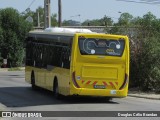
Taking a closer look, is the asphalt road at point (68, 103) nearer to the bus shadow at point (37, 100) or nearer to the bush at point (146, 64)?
the bus shadow at point (37, 100)

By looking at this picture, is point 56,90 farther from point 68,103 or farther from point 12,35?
point 12,35

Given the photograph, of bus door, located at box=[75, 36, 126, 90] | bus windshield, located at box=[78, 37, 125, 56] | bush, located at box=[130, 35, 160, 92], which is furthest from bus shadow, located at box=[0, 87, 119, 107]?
bush, located at box=[130, 35, 160, 92]

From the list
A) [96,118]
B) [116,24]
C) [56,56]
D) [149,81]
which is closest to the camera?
[96,118]

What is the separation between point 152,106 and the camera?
21578 millimetres

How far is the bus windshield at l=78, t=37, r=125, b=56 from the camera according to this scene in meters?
22.0

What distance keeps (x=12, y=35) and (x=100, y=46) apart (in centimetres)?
4829

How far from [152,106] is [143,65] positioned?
774 cm

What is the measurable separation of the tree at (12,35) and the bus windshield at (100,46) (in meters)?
47.5

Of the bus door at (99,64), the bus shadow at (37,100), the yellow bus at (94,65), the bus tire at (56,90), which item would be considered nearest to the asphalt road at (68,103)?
the bus shadow at (37,100)

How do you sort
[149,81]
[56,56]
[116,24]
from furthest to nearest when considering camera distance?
[116,24] < [149,81] < [56,56]

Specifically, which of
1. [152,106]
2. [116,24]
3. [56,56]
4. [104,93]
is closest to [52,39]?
[56,56]

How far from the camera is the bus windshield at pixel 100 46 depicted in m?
22.0

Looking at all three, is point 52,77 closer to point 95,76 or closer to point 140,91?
point 95,76

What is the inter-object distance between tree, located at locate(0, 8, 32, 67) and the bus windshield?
47.5 m
